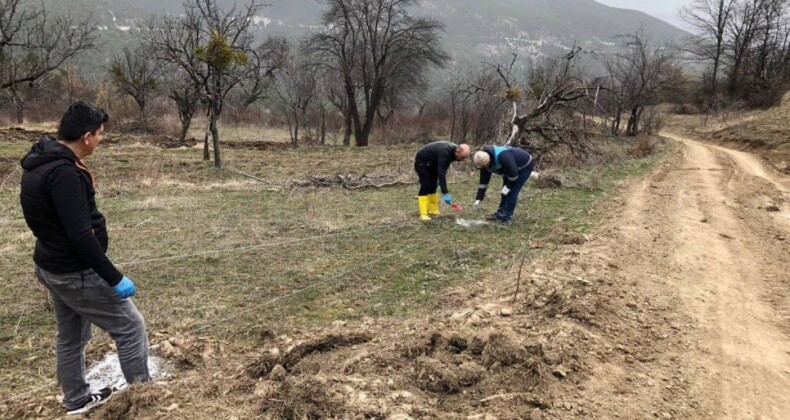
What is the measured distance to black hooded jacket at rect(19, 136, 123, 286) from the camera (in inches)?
97.7

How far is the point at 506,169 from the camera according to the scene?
292 inches

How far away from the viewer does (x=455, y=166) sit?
14.4m

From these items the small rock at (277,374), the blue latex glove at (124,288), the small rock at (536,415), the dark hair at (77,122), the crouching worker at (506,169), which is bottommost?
the small rock at (277,374)

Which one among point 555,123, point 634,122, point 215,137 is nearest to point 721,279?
point 555,123

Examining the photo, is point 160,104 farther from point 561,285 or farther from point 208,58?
point 561,285

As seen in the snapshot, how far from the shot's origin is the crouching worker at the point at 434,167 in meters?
7.57

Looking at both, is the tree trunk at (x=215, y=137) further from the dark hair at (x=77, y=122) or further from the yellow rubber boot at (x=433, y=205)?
the dark hair at (x=77, y=122)

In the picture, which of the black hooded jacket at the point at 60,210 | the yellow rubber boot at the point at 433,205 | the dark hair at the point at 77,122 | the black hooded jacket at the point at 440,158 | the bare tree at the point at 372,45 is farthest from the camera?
the bare tree at the point at 372,45

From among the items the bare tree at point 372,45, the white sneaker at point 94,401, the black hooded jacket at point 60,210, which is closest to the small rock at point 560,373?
the black hooded jacket at point 60,210

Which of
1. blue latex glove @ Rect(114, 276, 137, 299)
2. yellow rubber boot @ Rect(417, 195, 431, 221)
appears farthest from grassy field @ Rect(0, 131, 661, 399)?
blue latex glove @ Rect(114, 276, 137, 299)

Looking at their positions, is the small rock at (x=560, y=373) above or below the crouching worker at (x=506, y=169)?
below

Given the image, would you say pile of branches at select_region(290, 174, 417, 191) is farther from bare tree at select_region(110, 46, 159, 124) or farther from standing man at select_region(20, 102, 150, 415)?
bare tree at select_region(110, 46, 159, 124)

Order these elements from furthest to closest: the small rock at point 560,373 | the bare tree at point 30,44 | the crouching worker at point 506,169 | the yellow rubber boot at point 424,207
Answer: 1. the bare tree at point 30,44
2. the yellow rubber boot at point 424,207
3. the crouching worker at point 506,169
4. the small rock at point 560,373

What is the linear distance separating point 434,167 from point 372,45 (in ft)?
61.0
